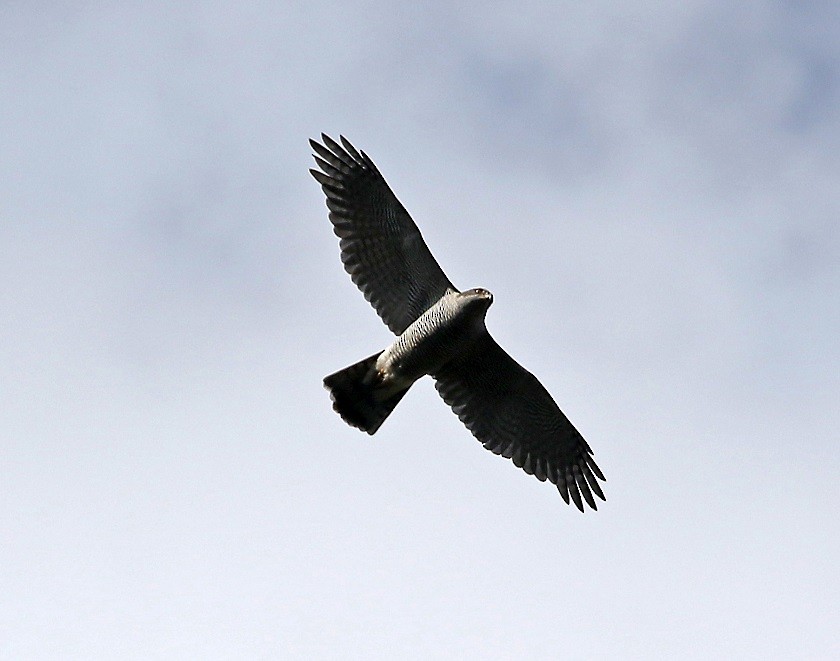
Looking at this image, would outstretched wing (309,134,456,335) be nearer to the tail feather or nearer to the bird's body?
the bird's body

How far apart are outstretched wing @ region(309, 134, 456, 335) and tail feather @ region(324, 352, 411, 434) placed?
2.26ft

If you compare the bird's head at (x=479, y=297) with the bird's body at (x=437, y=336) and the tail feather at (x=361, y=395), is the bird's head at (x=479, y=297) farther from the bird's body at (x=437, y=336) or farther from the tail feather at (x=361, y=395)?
the tail feather at (x=361, y=395)

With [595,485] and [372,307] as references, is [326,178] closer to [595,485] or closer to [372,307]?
[372,307]

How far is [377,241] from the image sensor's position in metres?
19.0

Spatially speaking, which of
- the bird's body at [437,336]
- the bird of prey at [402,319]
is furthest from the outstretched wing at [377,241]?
the bird's body at [437,336]

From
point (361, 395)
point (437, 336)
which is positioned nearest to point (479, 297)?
point (437, 336)

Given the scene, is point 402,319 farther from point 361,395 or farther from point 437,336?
point 361,395

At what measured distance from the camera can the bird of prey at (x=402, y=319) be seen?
18.6m

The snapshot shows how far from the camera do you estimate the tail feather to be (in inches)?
758

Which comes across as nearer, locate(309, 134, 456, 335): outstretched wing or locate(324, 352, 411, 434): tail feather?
locate(309, 134, 456, 335): outstretched wing

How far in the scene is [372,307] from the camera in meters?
19.3

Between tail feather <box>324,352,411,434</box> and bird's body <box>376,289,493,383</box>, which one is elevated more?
bird's body <box>376,289,493,383</box>

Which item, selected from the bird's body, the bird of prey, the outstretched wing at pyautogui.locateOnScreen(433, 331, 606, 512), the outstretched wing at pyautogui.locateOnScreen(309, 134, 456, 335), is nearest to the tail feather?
the bird of prey

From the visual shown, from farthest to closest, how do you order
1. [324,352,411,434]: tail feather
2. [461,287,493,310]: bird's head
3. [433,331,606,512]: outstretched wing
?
[433,331,606,512]: outstretched wing, [324,352,411,434]: tail feather, [461,287,493,310]: bird's head
